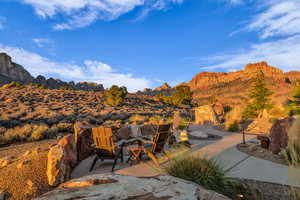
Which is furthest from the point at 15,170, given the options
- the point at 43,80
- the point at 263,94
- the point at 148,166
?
the point at 43,80

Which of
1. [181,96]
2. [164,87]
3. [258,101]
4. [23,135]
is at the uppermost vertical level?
[164,87]

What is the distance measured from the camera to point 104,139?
4508 mm

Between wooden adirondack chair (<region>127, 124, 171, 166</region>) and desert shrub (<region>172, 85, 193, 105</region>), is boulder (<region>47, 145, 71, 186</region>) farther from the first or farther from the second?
desert shrub (<region>172, 85, 193, 105</region>)

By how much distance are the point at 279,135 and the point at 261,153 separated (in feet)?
2.28

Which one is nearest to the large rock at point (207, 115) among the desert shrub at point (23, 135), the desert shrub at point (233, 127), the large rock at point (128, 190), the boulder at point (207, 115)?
the boulder at point (207, 115)

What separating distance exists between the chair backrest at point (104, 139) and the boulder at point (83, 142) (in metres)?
1.00

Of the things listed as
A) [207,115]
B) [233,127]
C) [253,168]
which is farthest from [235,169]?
[207,115]

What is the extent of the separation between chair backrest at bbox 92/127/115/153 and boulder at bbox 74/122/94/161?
1.00 meters

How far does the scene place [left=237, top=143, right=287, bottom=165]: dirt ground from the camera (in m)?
4.56

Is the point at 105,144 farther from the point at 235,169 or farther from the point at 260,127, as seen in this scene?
the point at 260,127

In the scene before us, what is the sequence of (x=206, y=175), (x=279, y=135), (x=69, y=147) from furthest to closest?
(x=279, y=135) < (x=69, y=147) < (x=206, y=175)

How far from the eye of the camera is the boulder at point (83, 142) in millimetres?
5289

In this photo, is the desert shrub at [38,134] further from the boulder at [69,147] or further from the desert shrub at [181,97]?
the desert shrub at [181,97]

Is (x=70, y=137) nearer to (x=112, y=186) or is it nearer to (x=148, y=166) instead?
(x=148, y=166)
